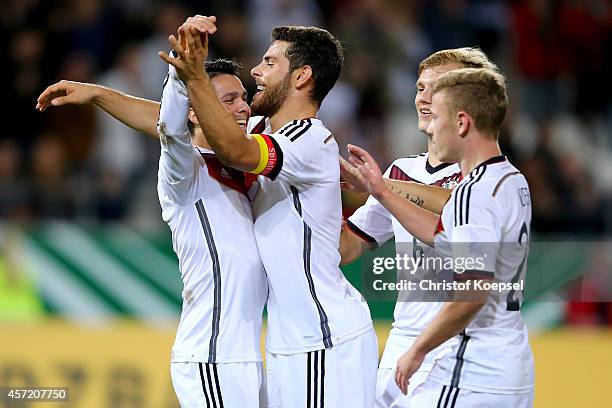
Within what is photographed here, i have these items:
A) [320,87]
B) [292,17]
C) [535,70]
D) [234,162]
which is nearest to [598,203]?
[535,70]

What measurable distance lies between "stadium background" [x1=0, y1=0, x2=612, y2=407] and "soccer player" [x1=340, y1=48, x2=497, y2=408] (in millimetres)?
2342

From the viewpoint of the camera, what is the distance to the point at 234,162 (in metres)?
4.42

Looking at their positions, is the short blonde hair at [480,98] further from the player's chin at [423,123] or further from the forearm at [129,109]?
the forearm at [129,109]

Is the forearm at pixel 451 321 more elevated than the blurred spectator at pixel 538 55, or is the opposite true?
the blurred spectator at pixel 538 55

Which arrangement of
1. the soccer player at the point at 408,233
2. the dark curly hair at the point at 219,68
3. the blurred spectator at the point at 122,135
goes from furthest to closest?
the blurred spectator at the point at 122,135 < the soccer player at the point at 408,233 < the dark curly hair at the point at 219,68

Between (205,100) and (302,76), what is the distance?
705 millimetres

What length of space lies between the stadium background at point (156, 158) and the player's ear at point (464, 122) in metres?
3.57

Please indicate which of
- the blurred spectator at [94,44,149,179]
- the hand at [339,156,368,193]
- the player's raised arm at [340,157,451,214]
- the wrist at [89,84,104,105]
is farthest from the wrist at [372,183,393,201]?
the blurred spectator at [94,44,149,179]

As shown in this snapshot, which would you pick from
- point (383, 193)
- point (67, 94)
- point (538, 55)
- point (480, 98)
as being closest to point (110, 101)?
point (67, 94)

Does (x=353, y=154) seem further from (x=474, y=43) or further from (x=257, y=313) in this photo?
(x=474, y=43)

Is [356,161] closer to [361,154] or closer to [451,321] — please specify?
[361,154]

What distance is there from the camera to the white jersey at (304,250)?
4.67 metres

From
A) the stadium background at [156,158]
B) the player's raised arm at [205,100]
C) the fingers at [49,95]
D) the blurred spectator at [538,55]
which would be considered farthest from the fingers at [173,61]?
the blurred spectator at [538,55]

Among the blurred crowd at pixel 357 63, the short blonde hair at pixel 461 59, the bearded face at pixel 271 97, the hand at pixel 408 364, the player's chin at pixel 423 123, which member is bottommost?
the hand at pixel 408 364
